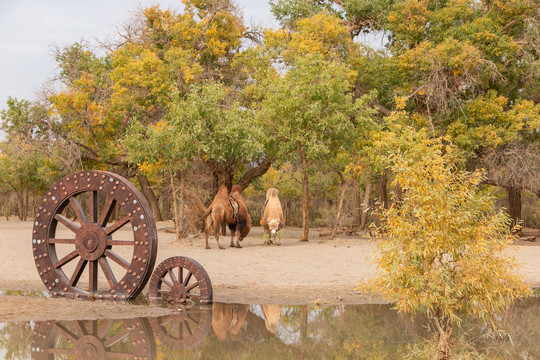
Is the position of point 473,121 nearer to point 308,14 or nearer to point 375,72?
point 375,72

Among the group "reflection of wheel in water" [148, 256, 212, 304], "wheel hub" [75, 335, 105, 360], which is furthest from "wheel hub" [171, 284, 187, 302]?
"wheel hub" [75, 335, 105, 360]

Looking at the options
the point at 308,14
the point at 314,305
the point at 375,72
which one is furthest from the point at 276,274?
the point at 308,14

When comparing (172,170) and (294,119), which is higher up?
(294,119)

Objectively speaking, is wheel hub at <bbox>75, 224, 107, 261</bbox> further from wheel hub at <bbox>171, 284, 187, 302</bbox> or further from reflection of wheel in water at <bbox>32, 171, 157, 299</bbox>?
wheel hub at <bbox>171, 284, 187, 302</bbox>

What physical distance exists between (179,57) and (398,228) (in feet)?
65.7

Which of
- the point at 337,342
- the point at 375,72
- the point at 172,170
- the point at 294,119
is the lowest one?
the point at 337,342

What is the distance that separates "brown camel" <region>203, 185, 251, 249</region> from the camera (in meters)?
19.1

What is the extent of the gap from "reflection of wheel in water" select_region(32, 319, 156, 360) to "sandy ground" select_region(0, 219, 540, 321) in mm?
545

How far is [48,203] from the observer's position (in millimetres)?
10656

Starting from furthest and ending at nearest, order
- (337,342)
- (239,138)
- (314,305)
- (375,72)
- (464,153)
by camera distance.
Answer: (375,72), (464,153), (239,138), (314,305), (337,342)

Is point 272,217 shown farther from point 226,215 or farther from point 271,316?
point 271,316

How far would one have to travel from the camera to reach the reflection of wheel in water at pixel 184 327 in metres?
7.55

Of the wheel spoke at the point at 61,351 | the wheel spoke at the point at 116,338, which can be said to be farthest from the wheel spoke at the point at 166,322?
the wheel spoke at the point at 61,351

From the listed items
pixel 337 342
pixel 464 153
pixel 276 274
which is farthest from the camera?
pixel 464 153
